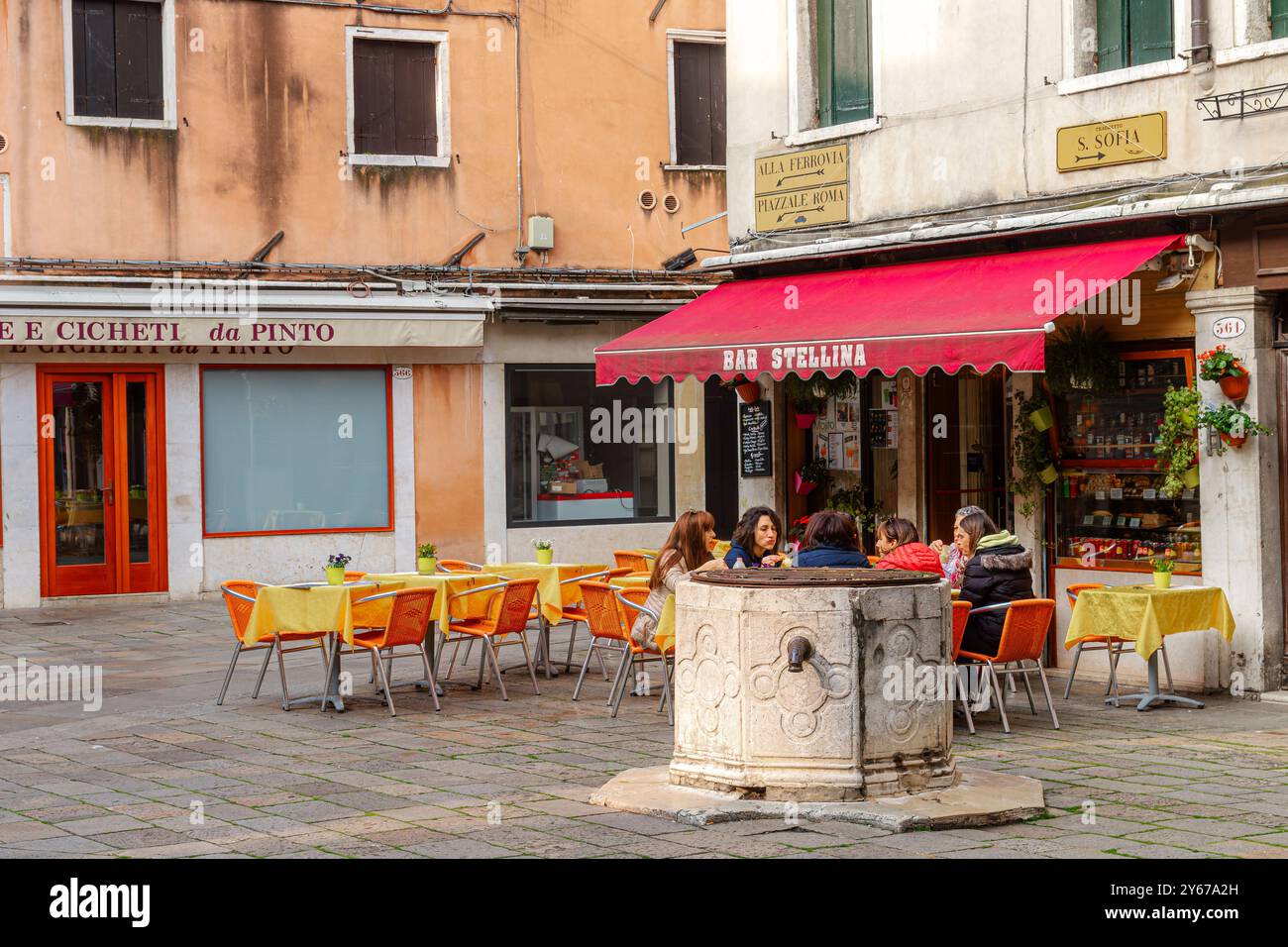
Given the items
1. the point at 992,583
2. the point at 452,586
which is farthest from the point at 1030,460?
the point at 452,586

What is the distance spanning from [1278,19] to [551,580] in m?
6.41

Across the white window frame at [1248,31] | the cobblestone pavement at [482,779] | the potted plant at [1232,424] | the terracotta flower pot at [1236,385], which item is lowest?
the cobblestone pavement at [482,779]

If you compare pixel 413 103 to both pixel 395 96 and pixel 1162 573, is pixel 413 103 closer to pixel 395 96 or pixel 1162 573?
pixel 395 96

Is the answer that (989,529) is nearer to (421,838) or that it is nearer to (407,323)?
(421,838)

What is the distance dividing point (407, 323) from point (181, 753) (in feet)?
31.3

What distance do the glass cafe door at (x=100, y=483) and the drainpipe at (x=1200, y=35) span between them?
11.2 metres

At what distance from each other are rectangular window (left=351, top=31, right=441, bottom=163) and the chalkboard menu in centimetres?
576

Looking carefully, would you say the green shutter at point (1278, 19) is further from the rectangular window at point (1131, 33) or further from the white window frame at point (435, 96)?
the white window frame at point (435, 96)

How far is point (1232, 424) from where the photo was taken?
11.1 metres

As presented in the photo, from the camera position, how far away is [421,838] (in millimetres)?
7164

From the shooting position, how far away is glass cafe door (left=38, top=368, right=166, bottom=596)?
688 inches

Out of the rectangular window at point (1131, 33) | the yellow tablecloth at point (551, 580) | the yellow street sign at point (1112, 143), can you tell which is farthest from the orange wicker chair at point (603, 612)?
the rectangular window at point (1131, 33)

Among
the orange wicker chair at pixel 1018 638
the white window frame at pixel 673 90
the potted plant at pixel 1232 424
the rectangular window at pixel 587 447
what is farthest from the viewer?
the white window frame at pixel 673 90

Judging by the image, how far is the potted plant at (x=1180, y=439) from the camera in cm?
1133
